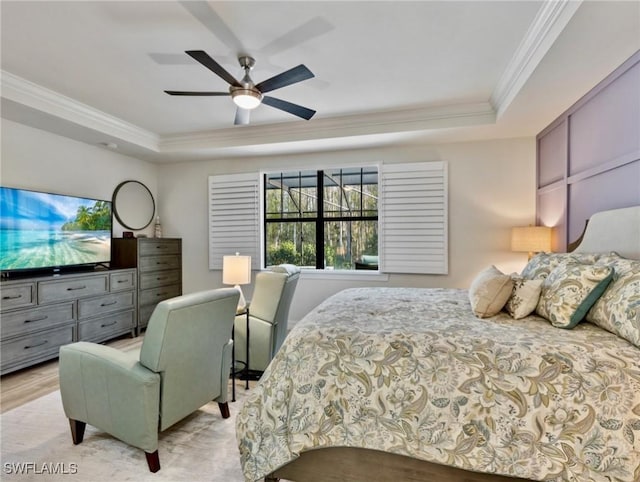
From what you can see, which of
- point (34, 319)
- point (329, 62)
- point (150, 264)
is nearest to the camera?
point (329, 62)

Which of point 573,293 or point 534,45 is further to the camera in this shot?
point 534,45

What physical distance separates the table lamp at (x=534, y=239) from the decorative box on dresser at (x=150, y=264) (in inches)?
172

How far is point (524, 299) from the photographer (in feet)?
6.16

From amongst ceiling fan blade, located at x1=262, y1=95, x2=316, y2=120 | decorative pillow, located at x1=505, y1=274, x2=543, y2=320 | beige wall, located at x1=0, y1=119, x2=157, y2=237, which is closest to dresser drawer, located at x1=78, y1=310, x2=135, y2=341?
beige wall, located at x1=0, y1=119, x2=157, y2=237

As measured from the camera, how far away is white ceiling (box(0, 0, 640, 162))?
1.98 metres

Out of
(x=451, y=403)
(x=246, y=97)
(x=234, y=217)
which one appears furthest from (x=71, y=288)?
(x=451, y=403)

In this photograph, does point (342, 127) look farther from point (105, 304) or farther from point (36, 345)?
point (36, 345)

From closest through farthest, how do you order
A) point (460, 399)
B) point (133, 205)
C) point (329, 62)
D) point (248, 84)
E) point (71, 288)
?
point (460, 399) → point (248, 84) → point (329, 62) → point (71, 288) → point (133, 205)

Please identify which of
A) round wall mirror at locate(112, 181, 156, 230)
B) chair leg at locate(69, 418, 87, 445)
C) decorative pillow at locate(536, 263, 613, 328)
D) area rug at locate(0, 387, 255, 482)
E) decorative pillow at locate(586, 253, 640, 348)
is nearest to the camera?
decorative pillow at locate(586, 253, 640, 348)

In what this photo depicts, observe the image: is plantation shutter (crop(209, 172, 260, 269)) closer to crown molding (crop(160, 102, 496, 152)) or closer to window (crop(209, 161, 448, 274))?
window (crop(209, 161, 448, 274))

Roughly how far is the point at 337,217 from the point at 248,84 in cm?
249

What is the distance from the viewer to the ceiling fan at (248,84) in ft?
6.60

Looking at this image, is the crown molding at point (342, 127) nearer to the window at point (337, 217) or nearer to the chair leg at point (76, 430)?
the window at point (337, 217)

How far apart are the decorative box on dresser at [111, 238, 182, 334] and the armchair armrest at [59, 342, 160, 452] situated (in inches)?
95.3
